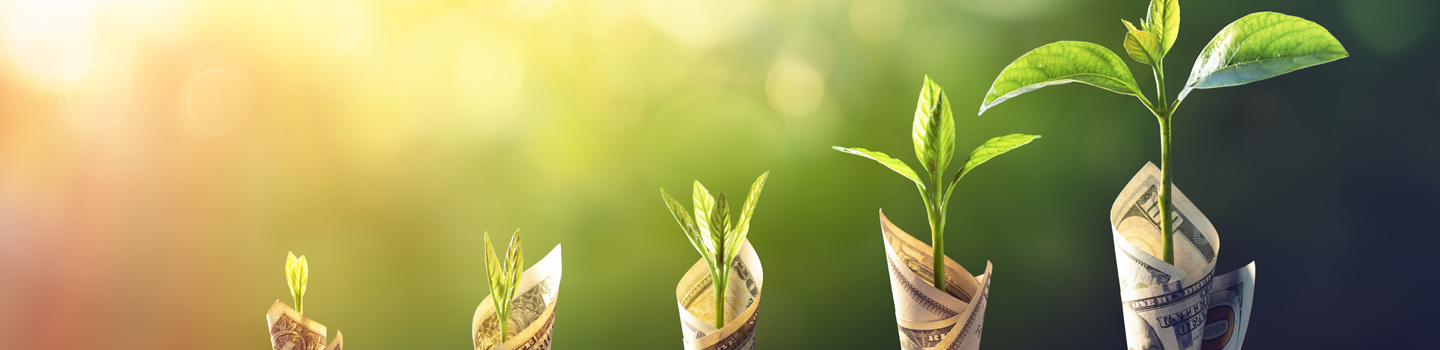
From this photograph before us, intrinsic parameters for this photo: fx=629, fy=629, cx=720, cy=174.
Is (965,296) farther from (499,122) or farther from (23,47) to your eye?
(23,47)

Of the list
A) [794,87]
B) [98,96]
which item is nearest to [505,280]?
[794,87]

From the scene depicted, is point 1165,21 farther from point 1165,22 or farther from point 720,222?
point 720,222

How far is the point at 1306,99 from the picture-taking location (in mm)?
861

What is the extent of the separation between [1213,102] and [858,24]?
495 mm

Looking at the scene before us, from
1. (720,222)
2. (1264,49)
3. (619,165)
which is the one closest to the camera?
(1264,49)

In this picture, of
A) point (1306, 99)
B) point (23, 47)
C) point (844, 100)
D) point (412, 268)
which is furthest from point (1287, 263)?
point (23, 47)

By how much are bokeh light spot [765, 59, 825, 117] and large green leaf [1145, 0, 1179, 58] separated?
15.4 inches

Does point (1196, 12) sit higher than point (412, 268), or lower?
higher

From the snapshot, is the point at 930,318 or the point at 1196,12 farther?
Result: the point at 1196,12

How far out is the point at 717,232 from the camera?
0.71 meters

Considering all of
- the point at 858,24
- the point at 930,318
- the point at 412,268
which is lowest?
the point at 930,318

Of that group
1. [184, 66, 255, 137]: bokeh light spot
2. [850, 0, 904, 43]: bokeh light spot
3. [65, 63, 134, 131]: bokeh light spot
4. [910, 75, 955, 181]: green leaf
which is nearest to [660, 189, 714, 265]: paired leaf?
[910, 75, 955, 181]: green leaf

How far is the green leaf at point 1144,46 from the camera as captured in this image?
0.65 meters

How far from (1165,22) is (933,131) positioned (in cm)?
28
